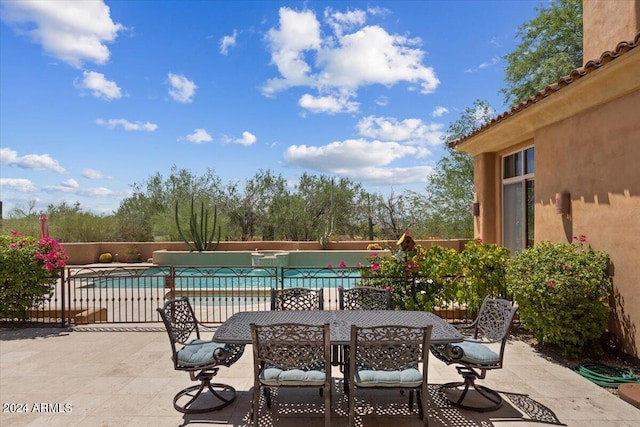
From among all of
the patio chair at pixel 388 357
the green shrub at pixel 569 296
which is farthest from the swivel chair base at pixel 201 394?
the green shrub at pixel 569 296

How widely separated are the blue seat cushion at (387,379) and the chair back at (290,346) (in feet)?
0.89

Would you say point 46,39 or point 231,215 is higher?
point 46,39

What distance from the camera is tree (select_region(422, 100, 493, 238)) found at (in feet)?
50.5

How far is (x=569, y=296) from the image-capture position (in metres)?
4.32

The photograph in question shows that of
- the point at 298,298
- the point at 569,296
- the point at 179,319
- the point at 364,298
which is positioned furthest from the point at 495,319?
the point at 179,319

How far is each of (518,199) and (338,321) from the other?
579 cm

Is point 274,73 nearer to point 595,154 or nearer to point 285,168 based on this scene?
point 285,168

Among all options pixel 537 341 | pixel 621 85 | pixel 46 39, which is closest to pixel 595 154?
pixel 621 85

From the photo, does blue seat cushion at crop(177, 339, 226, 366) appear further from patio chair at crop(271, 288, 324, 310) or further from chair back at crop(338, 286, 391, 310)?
chair back at crop(338, 286, 391, 310)

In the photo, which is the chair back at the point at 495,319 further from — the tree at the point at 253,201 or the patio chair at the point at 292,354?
the tree at the point at 253,201

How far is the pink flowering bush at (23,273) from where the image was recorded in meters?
6.26

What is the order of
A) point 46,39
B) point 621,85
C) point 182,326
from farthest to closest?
point 46,39 < point 621,85 < point 182,326

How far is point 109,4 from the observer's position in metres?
7.46

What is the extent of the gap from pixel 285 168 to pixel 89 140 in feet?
32.8
